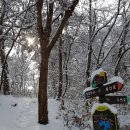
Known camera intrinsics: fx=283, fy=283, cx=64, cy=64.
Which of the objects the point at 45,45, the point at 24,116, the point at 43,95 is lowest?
the point at 24,116

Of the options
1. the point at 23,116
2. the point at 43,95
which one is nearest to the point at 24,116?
the point at 23,116

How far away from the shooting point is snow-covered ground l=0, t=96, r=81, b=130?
11.3 meters

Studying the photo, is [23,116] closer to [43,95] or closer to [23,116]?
[23,116]

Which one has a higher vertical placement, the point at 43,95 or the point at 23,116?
the point at 43,95

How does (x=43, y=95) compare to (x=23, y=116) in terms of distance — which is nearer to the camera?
(x=43, y=95)

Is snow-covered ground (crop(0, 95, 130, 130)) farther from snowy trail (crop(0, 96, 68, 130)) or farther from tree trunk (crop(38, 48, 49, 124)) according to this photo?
tree trunk (crop(38, 48, 49, 124))

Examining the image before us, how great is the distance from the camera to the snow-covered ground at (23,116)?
11.3 meters

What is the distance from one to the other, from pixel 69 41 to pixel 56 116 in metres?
8.72

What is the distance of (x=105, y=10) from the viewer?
19.2m

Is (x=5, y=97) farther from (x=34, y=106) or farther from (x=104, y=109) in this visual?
(x=104, y=109)

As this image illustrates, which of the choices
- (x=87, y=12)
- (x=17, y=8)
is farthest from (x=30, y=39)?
(x=87, y=12)

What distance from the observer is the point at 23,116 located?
1309 centimetres

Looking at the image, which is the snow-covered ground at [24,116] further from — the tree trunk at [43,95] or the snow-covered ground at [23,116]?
the tree trunk at [43,95]

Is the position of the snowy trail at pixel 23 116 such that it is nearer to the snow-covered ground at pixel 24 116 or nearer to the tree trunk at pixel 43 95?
the snow-covered ground at pixel 24 116
